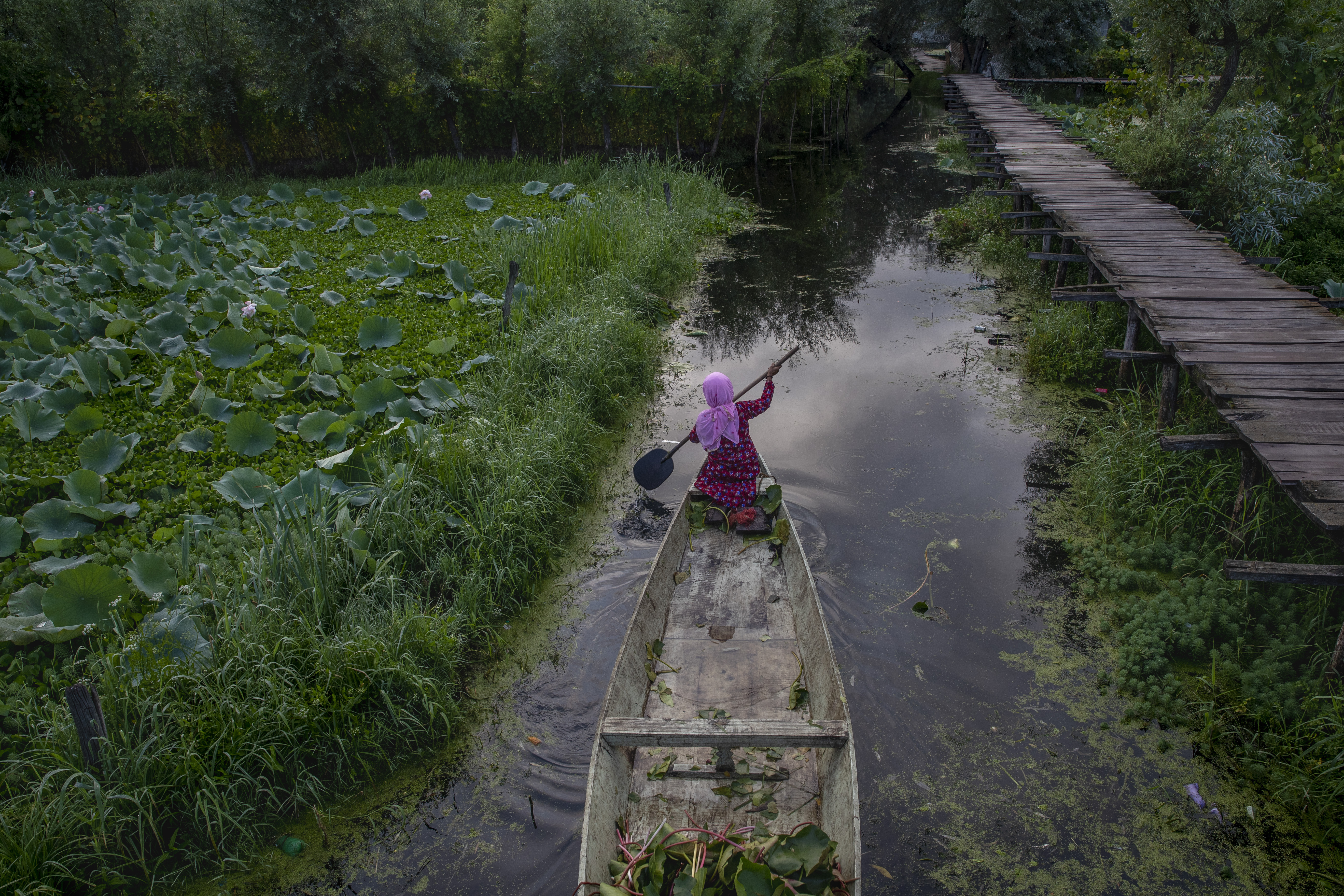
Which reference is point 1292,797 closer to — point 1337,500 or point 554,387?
point 1337,500

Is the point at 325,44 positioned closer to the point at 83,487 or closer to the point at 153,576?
the point at 83,487

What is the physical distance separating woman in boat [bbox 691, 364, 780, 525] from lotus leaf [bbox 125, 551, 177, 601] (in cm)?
307

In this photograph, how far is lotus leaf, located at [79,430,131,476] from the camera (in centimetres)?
479

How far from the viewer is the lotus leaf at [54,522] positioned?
4.20 metres

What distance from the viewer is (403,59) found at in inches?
552

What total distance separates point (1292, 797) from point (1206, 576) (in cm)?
148

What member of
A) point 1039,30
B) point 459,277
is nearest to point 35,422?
point 459,277

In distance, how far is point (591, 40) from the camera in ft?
46.8

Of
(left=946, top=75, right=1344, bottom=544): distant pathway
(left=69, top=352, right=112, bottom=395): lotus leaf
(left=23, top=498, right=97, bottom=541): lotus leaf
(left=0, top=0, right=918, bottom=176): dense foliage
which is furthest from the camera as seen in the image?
(left=0, top=0, right=918, bottom=176): dense foliage

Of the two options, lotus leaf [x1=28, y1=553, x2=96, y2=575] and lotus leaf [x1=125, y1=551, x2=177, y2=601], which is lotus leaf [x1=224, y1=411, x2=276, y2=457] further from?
lotus leaf [x1=125, y1=551, x2=177, y2=601]

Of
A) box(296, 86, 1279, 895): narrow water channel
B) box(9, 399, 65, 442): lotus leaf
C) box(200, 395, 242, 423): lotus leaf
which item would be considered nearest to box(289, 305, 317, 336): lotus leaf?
box(200, 395, 242, 423): lotus leaf

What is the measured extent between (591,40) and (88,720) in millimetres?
14393

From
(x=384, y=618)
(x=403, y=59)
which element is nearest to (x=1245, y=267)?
(x=384, y=618)

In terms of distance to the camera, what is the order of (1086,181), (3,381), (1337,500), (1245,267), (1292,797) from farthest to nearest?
1. (1086,181)
2. (1245,267)
3. (3,381)
4. (1337,500)
5. (1292,797)
